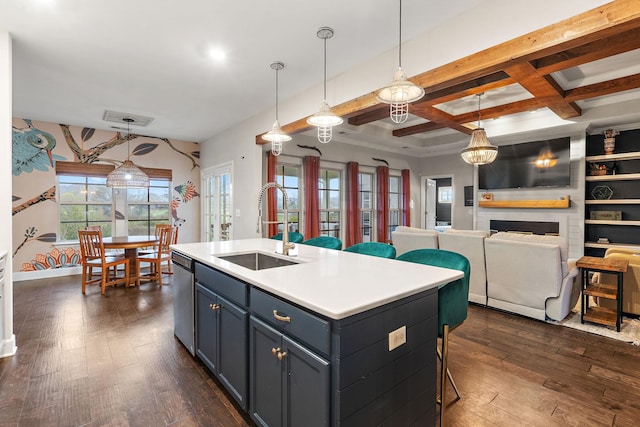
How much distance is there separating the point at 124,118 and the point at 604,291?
6974 mm

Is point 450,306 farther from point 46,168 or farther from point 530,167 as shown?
point 46,168

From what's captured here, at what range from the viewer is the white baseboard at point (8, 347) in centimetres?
264

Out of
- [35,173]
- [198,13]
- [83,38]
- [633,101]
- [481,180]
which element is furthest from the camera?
[481,180]

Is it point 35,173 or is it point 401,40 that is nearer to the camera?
point 401,40

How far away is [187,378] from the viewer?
2322 mm

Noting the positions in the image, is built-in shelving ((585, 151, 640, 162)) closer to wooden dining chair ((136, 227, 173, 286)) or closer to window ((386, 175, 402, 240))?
window ((386, 175, 402, 240))

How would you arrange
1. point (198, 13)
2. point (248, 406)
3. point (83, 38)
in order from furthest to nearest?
point (83, 38) < point (198, 13) < point (248, 406)

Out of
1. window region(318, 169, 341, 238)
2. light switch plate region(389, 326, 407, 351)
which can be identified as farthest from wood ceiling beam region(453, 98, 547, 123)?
light switch plate region(389, 326, 407, 351)

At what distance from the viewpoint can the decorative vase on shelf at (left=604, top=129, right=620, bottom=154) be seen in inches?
199

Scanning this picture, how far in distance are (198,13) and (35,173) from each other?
16.5ft

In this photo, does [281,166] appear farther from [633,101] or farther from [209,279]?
[633,101]

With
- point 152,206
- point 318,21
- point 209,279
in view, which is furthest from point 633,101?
point 152,206

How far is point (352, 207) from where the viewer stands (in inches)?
261

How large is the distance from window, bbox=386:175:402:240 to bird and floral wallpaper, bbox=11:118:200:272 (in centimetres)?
562
